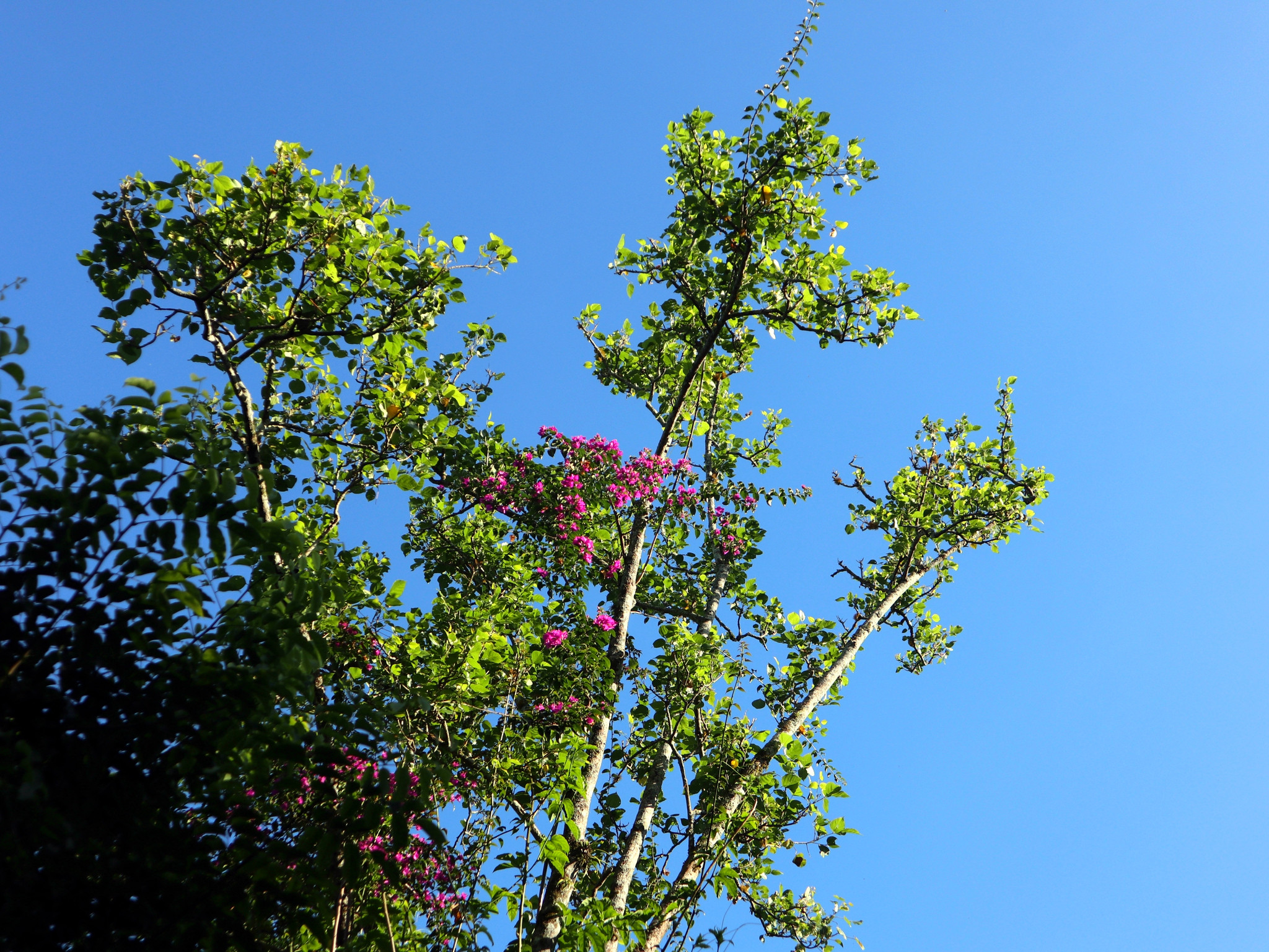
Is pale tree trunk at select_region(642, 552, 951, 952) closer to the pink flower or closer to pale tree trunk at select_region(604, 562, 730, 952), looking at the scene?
pale tree trunk at select_region(604, 562, 730, 952)

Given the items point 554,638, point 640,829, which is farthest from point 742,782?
point 554,638

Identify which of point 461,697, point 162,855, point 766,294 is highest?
point 766,294

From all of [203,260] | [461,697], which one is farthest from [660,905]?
[203,260]

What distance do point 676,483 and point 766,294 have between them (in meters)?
2.30

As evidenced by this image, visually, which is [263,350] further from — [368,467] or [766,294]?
[766,294]

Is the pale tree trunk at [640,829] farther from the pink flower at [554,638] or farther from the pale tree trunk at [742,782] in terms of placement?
the pink flower at [554,638]

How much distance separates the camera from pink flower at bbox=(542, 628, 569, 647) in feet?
23.9

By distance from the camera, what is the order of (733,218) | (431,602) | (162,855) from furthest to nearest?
(733,218) < (431,602) < (162,855)

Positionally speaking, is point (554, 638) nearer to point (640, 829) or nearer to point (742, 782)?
point (640, 829)

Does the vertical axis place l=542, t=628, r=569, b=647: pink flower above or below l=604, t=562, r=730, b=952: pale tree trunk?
above

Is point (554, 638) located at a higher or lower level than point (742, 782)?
higher

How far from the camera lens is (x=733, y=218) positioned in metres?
7.77

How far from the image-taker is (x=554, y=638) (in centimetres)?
746

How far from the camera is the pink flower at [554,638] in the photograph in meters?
7.29
